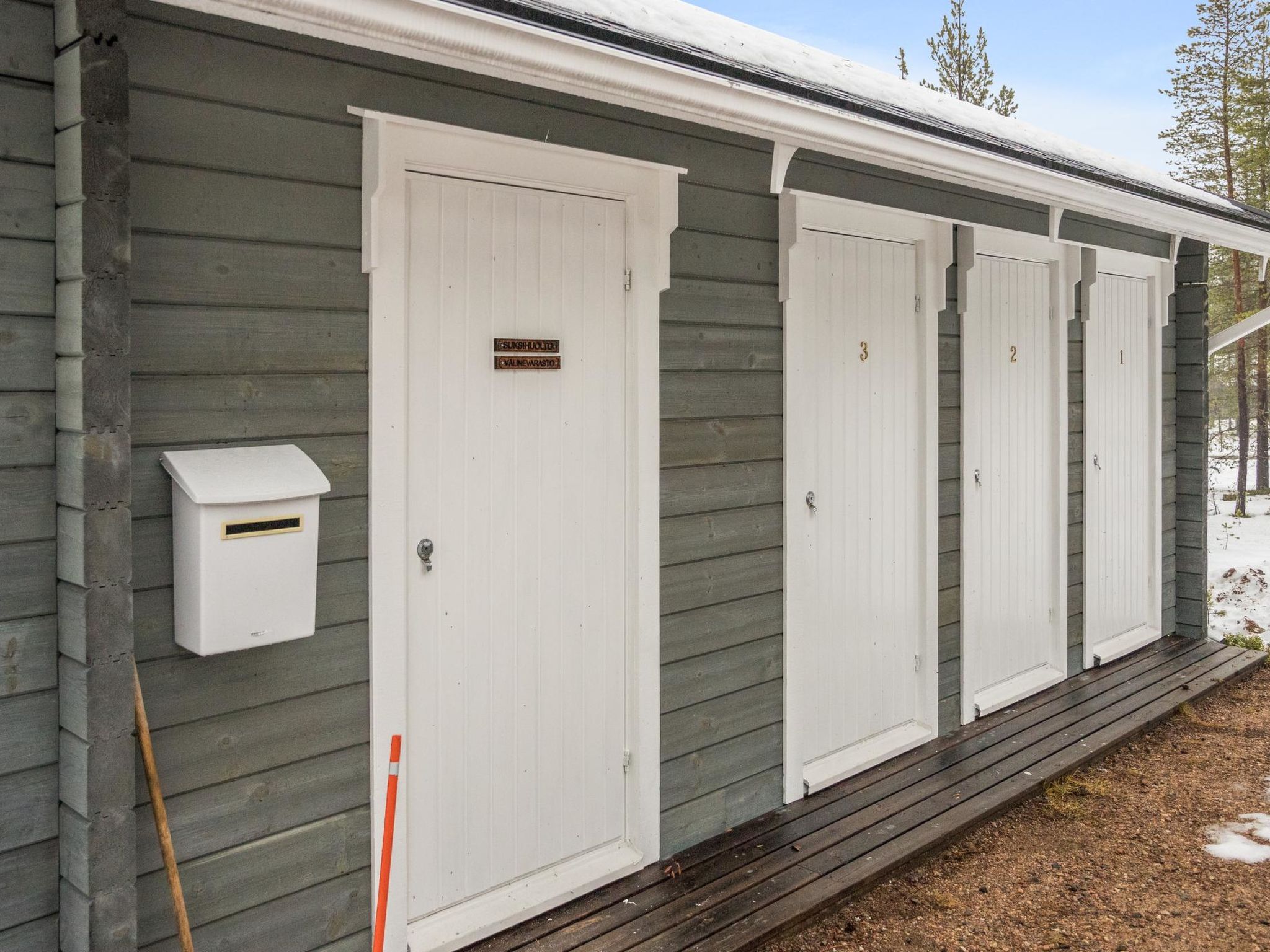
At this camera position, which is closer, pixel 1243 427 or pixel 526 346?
pixel 526 346

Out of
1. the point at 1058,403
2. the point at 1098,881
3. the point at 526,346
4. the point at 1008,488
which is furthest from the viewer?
the point at 1058,403

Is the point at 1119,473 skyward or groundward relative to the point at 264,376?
groundward

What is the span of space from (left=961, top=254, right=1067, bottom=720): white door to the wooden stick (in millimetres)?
3336

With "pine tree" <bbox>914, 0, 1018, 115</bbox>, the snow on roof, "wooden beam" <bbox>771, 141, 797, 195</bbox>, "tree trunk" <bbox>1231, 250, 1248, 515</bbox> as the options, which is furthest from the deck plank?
"pine tree" <bbox>914, 0, 1018, 115</bbox>

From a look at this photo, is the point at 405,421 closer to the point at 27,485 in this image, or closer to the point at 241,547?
the point at 241,547

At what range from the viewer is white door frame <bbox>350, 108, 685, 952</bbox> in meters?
2.41

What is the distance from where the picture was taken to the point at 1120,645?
5.57 metres

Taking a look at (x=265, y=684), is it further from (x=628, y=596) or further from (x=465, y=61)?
(x=465, y=61)

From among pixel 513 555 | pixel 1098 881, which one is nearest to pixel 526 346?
pixel 513 555

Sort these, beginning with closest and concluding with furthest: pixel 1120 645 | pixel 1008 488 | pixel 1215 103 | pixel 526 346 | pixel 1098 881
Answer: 1. pixel 526 346
2. pixel 1098 881
3. pixel 1008 488
4. pixel 1120 645
5. pixel 1215 103

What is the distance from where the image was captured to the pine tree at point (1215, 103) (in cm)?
1405

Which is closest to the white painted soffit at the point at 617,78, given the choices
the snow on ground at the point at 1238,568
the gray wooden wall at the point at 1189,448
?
the gray wooden wall at the point at 1189,448

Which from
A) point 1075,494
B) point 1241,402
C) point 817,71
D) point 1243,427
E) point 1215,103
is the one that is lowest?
point 1075,494

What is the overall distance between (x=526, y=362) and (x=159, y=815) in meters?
1.41
